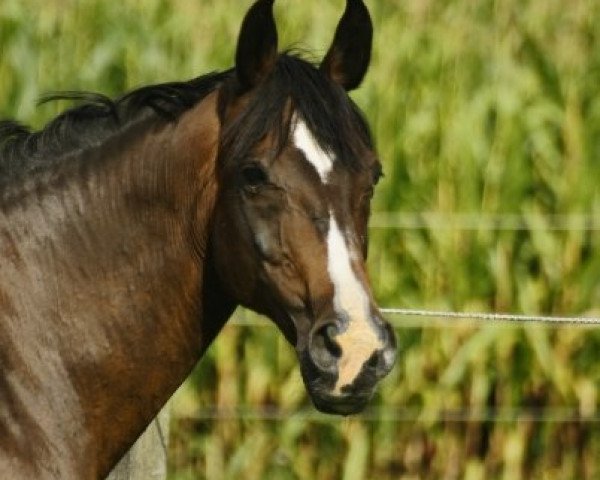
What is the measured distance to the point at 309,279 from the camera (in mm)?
3244

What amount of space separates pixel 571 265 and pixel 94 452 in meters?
3.77

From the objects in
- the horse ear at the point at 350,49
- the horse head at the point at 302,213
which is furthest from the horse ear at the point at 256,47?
the horse ear at the point at 350,49

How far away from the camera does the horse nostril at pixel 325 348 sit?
3148 mm

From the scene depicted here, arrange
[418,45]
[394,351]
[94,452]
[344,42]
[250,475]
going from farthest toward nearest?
1. [418,45]
2. [250,475]
3. [344,42]
4. [94,452]
5. [394,351]

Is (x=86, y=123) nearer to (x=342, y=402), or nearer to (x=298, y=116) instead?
(x=298, y=116)

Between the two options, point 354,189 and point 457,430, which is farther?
point 457,430

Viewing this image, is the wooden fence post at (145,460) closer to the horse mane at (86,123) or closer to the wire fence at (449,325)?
the horse mane at (86,123)

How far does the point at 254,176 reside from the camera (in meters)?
3.30

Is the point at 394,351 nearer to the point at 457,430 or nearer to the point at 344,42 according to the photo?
Answer: the point at 344,42

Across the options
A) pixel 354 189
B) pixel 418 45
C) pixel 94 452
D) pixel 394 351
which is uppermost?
pixel 354 189

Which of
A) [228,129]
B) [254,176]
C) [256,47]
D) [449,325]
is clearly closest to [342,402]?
[254,176]

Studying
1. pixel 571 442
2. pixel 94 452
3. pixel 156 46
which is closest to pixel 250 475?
pixel 571 442

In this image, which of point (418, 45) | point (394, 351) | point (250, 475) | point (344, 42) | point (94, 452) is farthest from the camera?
point (418, 45)

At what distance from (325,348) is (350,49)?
30.6 inches
